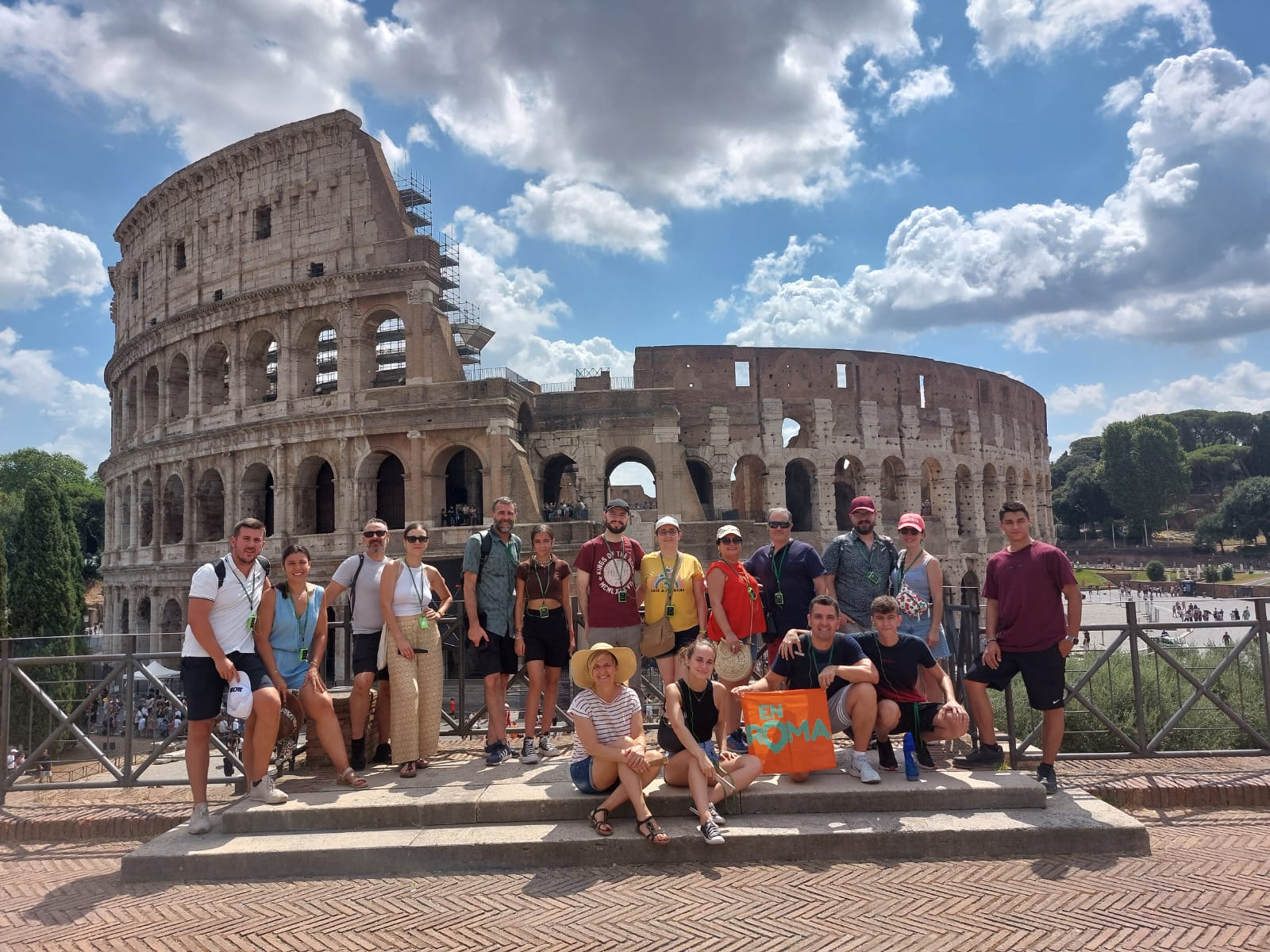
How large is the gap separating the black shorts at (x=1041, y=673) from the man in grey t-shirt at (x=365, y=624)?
484cm

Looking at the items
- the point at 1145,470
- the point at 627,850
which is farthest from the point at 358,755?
the point at 1145,470

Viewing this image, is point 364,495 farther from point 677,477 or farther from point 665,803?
point 665,803

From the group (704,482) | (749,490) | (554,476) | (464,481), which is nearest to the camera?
(464,481)

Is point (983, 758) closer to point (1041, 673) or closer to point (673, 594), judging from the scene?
point (1041, 673)

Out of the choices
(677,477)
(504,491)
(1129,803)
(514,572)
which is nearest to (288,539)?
(504,491)

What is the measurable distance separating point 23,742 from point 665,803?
7340mm

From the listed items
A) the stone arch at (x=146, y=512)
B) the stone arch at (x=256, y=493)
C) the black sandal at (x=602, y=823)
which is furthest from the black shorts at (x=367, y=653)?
the stone arch at (x=146, y=512)

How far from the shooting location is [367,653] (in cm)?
631

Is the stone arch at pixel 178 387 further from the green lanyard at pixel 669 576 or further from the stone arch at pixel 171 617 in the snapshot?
the green lanyard at pixel 669 576

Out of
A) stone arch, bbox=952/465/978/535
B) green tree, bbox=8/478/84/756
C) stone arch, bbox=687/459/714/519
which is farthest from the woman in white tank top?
green tree, bbox=8/478/84/756

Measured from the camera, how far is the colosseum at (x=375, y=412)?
926 inches

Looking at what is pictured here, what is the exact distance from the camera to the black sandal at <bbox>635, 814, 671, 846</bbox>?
15.4ft

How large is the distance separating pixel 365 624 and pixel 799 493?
82.9 ft

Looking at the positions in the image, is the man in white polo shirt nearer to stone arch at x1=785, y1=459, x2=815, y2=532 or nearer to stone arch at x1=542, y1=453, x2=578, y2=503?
stone arch at x1=542, y1=453, x2=578, y2=503
